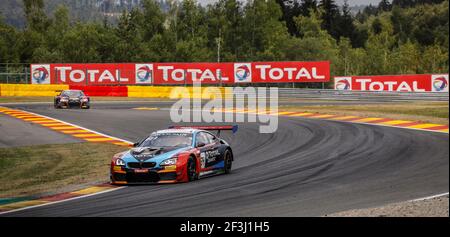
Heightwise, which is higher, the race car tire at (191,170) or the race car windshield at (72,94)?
the race car windshield at (72,94)

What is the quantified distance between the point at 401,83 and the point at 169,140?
1466 inches

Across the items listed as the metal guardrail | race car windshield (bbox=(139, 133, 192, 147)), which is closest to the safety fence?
the metal guardrail

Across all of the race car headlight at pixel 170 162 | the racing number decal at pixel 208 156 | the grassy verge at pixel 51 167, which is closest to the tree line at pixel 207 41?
the grassy verge at pixel 51 167

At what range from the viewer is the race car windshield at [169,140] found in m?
17.2

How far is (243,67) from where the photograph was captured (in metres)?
55.4

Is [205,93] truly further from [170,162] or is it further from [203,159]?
[170,162]

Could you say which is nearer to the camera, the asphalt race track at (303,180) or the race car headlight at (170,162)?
the asphalt race track at (303,180)

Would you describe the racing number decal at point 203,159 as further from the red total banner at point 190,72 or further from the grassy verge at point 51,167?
the red total banner at point 190,72

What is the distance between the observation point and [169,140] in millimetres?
17438

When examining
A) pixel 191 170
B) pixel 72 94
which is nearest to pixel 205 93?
pixel 72 94

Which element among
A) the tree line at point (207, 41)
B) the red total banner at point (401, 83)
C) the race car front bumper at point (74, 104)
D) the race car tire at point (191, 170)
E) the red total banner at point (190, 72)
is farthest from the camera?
the tree line at point (207, 41)

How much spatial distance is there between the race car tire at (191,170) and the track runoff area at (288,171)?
0.85ft

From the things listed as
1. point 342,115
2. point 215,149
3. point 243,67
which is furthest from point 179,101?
point 215,149

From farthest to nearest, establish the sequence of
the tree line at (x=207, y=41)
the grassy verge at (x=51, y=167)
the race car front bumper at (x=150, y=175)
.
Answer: the tree line at (x=207, y=41)
the grassy verge at (x=51, y=167)
the race car front bumper at (x=150, y=175)
